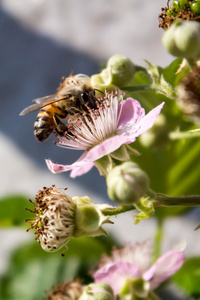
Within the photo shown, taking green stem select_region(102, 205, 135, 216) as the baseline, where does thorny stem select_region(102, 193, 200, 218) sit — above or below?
below

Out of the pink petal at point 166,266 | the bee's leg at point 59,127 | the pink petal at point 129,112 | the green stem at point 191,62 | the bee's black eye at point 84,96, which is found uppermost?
the bee's black eye at point 84,96

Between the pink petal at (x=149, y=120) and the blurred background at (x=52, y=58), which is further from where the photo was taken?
the blurred background at (x=52, y=58)

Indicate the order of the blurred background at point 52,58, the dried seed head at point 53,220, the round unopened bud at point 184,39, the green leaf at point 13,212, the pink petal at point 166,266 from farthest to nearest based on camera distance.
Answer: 1. the blurred background at point 52,58
2. the green leaf at point 13,212
3. the pink petal at point 166,266
4. the dried seed head at point 53,220
5. the round unopened bud at point 184,39

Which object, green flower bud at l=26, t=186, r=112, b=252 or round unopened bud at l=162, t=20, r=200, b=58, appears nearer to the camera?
round unopened bud at l=162, t=20, r=200, b=58

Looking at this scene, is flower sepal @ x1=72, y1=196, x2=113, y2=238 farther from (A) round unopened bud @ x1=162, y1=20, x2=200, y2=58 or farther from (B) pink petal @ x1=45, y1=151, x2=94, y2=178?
(A) round unopened bud @ x1=162, y1=20, x2=200, y2=58

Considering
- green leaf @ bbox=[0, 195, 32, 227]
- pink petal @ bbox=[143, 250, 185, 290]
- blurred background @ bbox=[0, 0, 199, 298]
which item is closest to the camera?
pink petal @ bbox=[143, 250, 185, 290]

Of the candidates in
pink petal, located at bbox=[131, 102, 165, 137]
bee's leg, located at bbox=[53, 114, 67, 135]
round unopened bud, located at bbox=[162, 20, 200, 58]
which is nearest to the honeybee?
bee's leg, located at bbox=[53, 114, 67, 135]

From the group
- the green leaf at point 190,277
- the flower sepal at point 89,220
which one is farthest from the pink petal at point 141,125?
the green leaf at point 190,277

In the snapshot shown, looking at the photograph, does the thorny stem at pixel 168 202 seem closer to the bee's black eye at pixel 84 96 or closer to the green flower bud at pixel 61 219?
the green flower bud at pixel 61 219
